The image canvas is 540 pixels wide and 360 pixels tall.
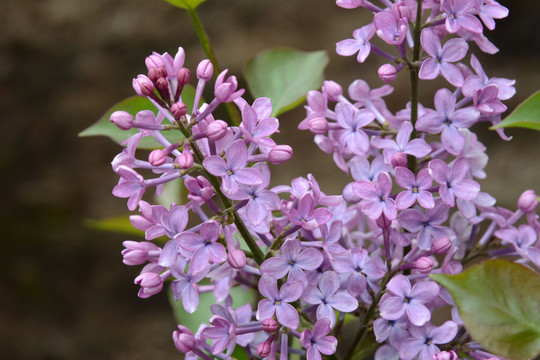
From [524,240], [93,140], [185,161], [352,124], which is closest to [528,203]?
[524,240]

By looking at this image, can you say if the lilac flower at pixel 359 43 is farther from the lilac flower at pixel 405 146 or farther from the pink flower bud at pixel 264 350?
the pink flower bud at pixel 264 350

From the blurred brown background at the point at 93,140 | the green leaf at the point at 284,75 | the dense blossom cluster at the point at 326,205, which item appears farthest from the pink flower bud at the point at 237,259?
the blurred brown background at the point at 93,140

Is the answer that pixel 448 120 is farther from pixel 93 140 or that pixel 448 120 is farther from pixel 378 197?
pixel 93 140

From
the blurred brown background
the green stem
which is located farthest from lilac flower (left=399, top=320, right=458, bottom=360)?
the blurred brown background

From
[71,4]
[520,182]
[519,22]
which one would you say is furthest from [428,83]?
[71,4]

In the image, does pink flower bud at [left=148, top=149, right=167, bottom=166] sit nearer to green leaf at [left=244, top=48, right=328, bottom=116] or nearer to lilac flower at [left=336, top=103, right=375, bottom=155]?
lilac flower at [left=336, top=103, right=375, bottom=155]

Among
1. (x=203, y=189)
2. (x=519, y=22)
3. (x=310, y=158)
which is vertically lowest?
(x=310, y=158)

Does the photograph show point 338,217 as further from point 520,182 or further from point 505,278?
point 520,182

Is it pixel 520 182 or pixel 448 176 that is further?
pixel 520 182
